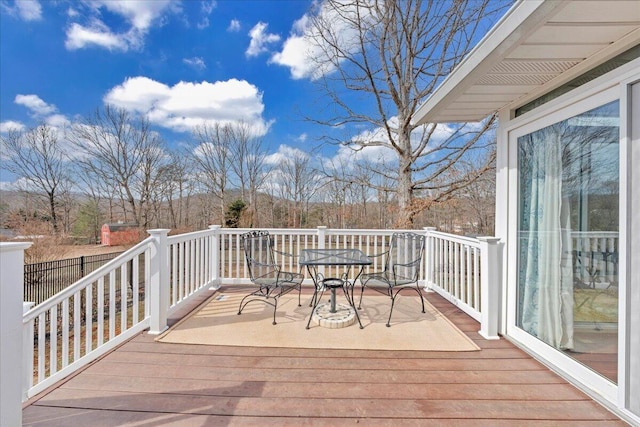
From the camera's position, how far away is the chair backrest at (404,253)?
11.7 feet

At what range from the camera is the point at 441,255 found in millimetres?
4023

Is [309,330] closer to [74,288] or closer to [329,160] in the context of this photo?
[74,288]

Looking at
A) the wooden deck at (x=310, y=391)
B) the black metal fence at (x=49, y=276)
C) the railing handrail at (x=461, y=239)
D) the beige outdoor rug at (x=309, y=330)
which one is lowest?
the black metal fence at (x=49, y=276)

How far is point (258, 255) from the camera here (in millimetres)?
3668

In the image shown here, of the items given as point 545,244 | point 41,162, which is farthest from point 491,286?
point 41,162

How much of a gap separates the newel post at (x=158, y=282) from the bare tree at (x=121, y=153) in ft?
42.5

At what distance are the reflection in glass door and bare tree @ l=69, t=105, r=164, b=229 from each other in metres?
15.3

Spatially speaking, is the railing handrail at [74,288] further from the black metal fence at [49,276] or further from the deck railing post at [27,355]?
the black metal fence at [49,276]

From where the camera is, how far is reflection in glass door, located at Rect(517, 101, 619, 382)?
1845 millimetres

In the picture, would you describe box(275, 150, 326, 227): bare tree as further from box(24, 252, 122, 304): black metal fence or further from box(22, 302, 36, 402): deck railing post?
box(22, 302, 36, 402): deck railing post

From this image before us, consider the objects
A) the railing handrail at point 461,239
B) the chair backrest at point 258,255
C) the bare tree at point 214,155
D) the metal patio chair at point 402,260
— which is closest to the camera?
the railing handrail at point 461,239

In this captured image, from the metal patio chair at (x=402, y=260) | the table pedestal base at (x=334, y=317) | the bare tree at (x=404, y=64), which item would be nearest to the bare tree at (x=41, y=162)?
the bare tree at (x=404, y=64)

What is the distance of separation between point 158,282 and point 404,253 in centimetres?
289

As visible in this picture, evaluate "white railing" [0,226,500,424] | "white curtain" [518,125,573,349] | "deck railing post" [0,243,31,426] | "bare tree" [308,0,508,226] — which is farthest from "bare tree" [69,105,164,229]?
"white curtain" [518,125,573,349]
